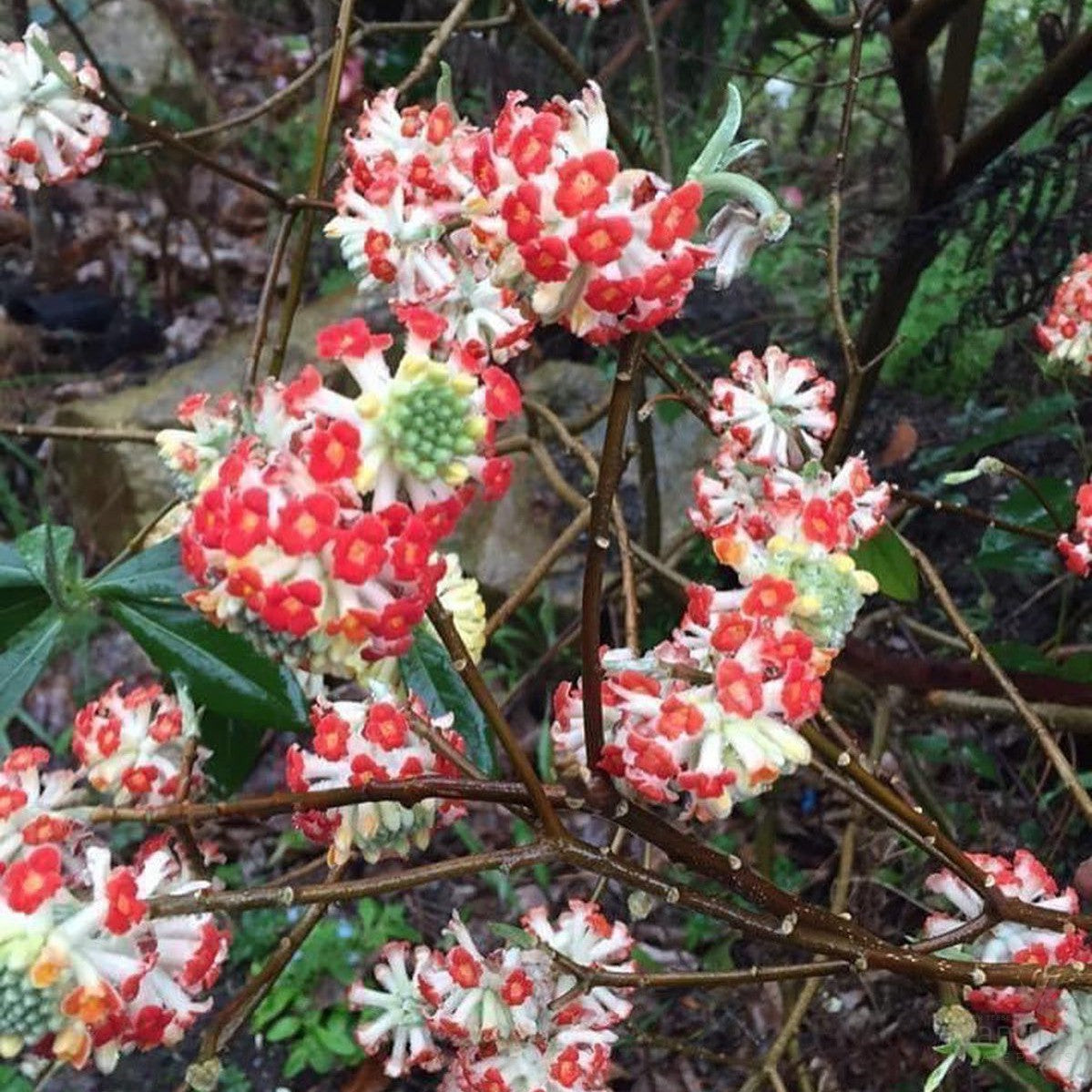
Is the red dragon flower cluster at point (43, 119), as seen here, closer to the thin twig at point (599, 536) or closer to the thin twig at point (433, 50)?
the thin twig at point (433, 50)

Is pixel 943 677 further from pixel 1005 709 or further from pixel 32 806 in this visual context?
pixel 32 806

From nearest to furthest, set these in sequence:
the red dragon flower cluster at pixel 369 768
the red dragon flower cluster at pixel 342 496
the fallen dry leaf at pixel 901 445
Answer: the red dragon flower cluster at pixel 342 496
the red dragon flower cluster at pixel 369 768
the fallen dry leaf at pixel 901 445

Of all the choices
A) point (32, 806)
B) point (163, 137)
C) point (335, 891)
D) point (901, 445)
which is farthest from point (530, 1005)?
point (901, 445)

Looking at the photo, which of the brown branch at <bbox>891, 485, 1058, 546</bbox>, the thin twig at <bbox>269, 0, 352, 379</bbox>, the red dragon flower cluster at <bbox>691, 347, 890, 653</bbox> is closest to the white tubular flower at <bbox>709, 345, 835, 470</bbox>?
the red dragon flower cluster at <bbox>691, 347, 890, 653</bbox>

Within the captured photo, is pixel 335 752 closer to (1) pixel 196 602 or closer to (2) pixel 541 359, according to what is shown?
(1) pixel 196 602

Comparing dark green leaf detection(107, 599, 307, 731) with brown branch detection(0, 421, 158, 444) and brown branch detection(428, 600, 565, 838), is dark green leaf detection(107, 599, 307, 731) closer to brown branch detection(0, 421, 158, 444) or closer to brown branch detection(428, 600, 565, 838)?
brown branch detection(0, 421, 158, 444)

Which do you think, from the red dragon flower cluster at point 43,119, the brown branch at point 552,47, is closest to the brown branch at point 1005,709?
the brown branch at point 552,47

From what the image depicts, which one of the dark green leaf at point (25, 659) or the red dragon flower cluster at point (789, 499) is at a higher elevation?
the red dragon flower cluster at point (789, 499)
